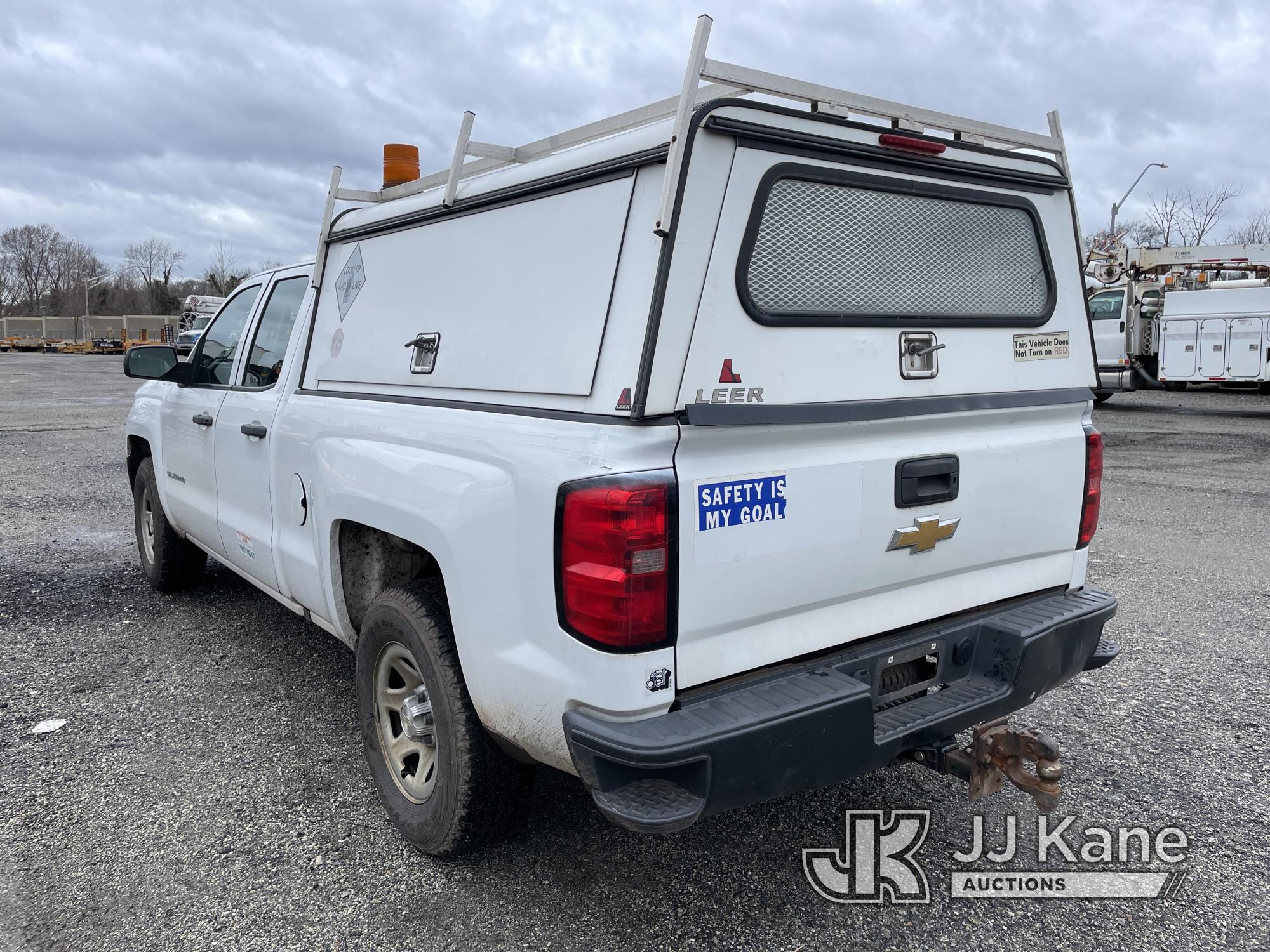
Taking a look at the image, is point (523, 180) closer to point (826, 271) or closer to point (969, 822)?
point (826, 271)

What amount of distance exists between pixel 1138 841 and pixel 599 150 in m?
2.75

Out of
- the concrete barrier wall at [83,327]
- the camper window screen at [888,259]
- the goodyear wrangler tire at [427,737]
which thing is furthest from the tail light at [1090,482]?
the concrete barrier wall at [83,327]

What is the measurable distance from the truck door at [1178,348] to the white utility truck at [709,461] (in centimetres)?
1758

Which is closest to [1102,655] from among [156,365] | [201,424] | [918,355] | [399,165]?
[918,355]

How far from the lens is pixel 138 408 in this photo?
18.4 feet

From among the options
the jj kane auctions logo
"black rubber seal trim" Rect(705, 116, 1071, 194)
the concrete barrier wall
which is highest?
the concrete barrier wall

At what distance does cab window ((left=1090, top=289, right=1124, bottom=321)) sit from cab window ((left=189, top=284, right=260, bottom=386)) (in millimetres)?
17990

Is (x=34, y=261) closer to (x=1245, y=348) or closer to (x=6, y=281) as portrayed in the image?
(x=6, y=281)

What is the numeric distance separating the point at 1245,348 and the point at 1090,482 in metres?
17.5

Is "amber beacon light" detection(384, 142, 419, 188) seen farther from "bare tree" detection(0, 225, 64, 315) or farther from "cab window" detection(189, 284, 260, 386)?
"bare tree" detection(0, 225, 64, 315)

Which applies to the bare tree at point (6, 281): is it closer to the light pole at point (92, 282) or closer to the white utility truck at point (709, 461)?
the light pole at point (92, 282)

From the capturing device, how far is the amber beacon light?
3.92 metres

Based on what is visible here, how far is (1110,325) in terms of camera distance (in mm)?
19109

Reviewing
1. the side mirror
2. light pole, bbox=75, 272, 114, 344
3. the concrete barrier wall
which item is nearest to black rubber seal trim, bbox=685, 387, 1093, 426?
the side mirror
